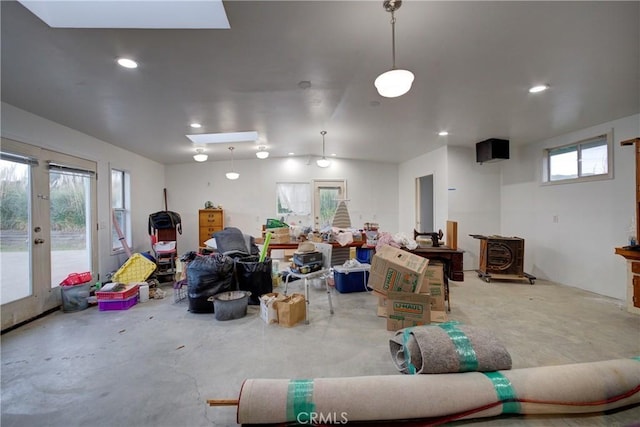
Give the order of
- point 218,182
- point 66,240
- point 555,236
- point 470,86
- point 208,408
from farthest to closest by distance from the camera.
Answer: point 218,182
point 555,236
point 66,240
point 470,86
point 208,408

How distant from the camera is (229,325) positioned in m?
2.91

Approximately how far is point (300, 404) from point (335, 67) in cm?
261

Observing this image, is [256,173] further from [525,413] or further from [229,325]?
[525,413]

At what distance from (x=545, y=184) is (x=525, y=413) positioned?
4.39m

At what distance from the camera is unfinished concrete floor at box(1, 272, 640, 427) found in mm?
1683

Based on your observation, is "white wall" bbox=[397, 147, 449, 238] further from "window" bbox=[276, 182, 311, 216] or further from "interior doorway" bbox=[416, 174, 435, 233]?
"window" bbox=[276, 182, 311, 216]

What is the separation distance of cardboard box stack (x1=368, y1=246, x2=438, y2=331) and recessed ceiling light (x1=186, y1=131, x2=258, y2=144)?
3.25m

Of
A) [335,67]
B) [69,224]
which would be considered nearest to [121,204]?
[69,224]

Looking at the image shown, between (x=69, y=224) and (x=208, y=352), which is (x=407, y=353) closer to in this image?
(x=208, y=352)

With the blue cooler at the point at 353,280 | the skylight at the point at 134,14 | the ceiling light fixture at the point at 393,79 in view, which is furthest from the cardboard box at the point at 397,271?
the skylight at the point at 134,14

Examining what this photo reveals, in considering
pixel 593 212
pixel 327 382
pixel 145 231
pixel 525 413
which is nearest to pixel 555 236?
pixel 593 212

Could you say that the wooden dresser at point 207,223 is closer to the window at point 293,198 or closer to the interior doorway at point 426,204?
the window at point 293,198

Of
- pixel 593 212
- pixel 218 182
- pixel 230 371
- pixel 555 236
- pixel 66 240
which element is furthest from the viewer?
pixel 218 182

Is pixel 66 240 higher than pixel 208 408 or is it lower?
higher
